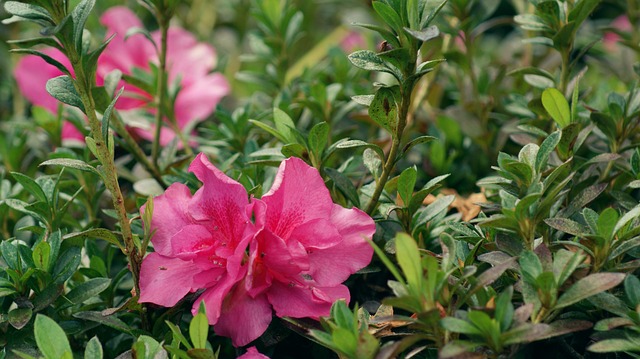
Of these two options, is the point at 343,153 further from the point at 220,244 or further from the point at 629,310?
the point at 629,310

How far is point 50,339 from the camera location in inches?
37.4

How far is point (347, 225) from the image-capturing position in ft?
3.51

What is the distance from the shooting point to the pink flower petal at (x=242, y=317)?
1.03 meters

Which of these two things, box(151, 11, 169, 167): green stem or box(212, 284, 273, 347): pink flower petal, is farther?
box(151, 11, 169, 167): green stem

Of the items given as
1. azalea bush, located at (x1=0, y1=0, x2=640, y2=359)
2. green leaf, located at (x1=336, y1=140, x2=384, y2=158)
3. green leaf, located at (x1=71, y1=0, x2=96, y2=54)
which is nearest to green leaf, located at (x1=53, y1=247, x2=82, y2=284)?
azalea bush, located at (x1=0, y1=0, x2=640, y2=359)

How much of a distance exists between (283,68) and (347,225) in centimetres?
76

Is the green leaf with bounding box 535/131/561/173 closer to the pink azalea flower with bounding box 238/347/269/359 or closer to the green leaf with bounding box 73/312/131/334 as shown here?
the pink azalea flower with bounding box 238/347/269/359

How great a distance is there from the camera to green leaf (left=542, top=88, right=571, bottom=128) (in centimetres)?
116

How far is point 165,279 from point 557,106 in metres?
0.66

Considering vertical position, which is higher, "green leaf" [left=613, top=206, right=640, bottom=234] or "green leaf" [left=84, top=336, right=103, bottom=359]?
"green leaf" [left=613, top=206, right=640, bottom=234]

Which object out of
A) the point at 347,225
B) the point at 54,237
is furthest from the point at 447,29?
the point at 54,237

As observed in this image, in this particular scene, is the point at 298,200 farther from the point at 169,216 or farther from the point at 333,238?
the point at 169,216

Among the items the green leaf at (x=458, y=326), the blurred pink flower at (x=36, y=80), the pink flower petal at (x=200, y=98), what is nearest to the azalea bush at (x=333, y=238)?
the green leaf at (x=458, y=326)

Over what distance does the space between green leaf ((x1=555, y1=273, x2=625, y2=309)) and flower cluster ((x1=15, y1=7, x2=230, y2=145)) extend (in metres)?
1.05
